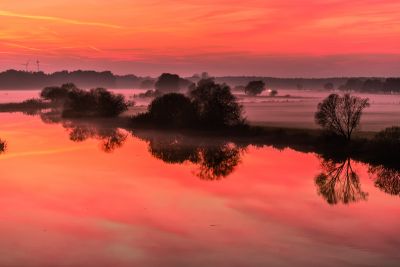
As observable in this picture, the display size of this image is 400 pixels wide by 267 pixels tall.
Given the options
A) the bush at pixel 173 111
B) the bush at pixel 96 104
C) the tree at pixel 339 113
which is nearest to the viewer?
the tree at pixel 339 113

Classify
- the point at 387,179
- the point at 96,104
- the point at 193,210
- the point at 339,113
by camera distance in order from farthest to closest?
the point at 96,104 → the point at 339,113 → the point at 387,179 → the point at 193,210

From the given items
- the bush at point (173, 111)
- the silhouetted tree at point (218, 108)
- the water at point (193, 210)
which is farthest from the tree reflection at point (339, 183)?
the bush at point (173, 111)

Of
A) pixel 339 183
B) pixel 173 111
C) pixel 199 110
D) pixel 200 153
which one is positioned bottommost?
pixel 339 183

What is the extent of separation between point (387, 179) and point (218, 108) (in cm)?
3845

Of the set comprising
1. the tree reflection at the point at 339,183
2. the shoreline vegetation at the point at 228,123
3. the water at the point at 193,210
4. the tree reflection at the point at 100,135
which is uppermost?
the shoreline vegetation at the point at 228,123

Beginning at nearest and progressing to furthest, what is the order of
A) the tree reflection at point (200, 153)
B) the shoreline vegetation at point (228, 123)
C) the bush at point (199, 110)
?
the tree reflection at point (200, 153)
the shoreline vegetation at point (228, 123)
the bush at point (199, 110)

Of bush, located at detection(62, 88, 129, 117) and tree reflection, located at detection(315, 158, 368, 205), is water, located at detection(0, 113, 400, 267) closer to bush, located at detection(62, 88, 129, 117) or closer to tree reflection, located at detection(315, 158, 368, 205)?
tree reflection, located at detection(315, 158, 368, 205)

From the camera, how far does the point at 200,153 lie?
6112cm

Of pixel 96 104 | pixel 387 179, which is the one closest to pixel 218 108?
pixel 387 179

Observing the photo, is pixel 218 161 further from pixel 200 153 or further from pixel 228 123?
pixel 228 123

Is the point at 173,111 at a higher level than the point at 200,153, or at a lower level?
higher

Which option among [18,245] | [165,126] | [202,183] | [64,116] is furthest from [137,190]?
[64,116]

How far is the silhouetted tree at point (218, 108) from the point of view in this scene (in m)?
79.2

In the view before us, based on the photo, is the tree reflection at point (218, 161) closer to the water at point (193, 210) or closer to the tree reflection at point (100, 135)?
the water at point (193, 210)
